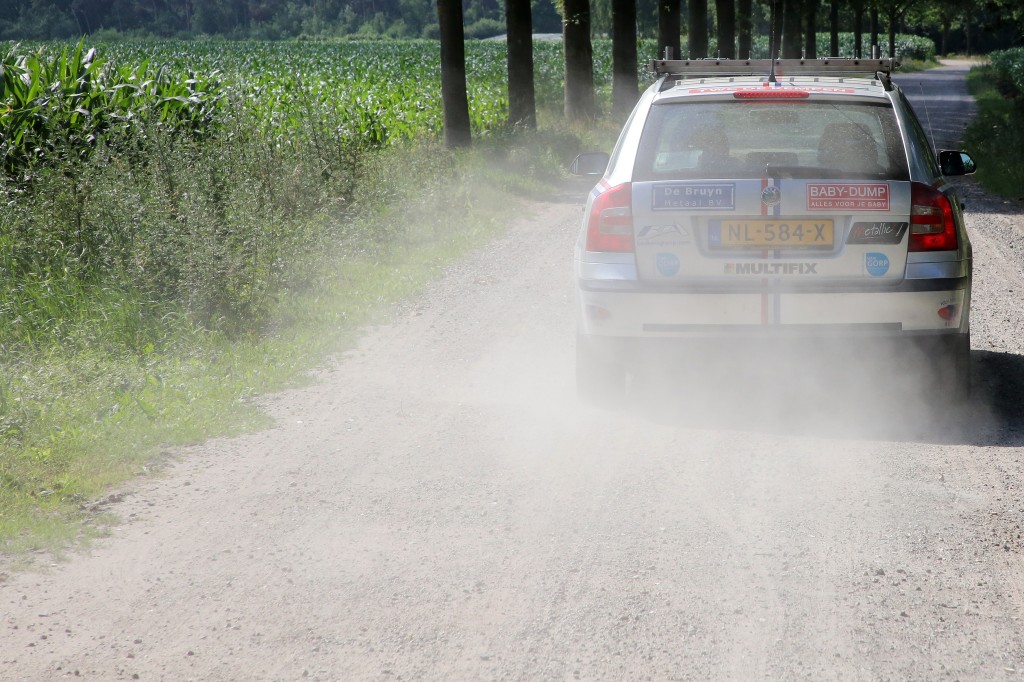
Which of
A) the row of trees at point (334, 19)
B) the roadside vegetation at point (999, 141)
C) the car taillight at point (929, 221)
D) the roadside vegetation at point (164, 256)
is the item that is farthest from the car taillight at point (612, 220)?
the row of trees at point (334, 19)

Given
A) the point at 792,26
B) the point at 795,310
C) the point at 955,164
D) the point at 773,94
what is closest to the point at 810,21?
the point at 792,26

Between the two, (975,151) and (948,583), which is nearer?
(948,583)

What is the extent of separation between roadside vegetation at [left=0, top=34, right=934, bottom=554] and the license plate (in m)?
2.77

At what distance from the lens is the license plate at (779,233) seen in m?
5.75

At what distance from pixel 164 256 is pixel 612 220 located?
413 cm

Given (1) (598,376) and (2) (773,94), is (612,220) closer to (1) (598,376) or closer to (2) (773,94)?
(1) (598,376)

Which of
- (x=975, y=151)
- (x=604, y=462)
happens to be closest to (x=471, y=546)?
(x=604, y=462)

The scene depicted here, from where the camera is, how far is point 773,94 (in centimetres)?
604

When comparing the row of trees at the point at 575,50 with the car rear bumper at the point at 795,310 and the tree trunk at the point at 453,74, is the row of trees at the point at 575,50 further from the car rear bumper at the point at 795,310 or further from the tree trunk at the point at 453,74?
the car rear bumper at the point at 795,310

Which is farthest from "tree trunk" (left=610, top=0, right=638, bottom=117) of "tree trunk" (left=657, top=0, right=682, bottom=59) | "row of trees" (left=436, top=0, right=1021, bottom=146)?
"tree trunk" (left=657, top=0, right=682, bottom=59)

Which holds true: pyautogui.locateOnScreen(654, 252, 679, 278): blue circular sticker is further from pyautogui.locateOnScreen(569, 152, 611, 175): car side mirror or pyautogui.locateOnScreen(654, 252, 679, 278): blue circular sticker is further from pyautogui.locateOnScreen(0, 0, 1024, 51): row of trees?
pyautogui.locateOnScreen(0, 0, 1024, 51): row of trees

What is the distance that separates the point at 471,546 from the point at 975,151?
21.6 meters

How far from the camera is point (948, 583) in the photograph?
400cm

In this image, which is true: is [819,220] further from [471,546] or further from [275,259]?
[275,259]
